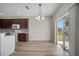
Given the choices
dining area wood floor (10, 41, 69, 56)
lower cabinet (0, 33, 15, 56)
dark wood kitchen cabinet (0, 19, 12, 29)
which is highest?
dark wood kitchen cabinet (0, 19, 12, 29)

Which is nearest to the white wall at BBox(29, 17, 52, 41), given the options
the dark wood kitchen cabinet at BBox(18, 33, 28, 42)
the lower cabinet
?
the dark wood kitchen cabinet at BBox(18, 33, 28, 42)

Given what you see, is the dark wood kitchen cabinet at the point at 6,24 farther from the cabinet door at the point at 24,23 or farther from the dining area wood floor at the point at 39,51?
the dining area wood floor at the point at 39,51

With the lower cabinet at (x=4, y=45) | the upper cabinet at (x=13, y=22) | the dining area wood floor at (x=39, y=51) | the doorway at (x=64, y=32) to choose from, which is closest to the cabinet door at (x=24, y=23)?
the upper cabinet at (x=13, y=22)

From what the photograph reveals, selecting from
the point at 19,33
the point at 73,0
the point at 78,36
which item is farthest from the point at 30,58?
the point at 19,33

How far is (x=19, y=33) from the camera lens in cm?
988

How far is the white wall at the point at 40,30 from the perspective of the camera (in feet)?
33.8

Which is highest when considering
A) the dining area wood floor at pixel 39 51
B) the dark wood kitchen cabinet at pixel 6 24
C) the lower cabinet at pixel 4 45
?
the dark wood kitchen cabinet at pixel 6 24

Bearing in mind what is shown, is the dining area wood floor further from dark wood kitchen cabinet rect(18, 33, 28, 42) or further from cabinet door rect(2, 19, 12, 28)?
cabinet door rect(2, 19, 12, 28)

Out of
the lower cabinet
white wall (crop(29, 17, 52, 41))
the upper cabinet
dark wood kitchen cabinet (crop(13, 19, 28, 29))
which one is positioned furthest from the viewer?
white wall (crop(29, 17, 52, 41))

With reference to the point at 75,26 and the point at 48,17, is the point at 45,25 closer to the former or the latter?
the point at 48,17

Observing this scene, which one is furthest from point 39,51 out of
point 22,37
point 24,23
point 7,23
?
point 7,23

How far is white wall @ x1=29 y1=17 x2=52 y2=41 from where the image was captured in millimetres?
10305

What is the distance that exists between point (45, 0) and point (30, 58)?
86cm

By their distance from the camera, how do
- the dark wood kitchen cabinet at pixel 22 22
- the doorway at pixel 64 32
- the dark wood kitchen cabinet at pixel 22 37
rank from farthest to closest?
the dark wood kitchen cabinet at pixel 22 22
the dark wood kitchen cabinet at pixel 22 37
the doorway at pixel 64 32
